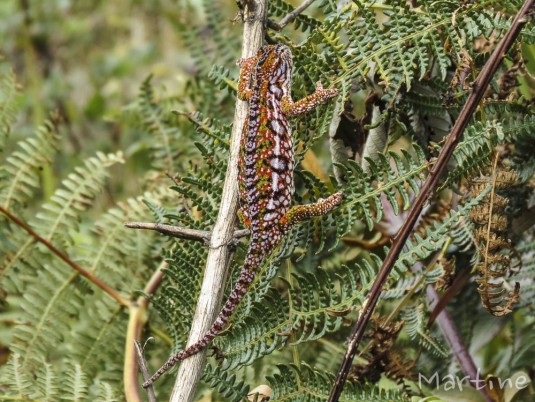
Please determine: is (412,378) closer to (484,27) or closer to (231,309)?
(231,309)

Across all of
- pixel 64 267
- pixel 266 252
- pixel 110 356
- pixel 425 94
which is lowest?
pixel 110 356

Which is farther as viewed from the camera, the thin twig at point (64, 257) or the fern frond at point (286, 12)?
the thin twig at point (64, 257)

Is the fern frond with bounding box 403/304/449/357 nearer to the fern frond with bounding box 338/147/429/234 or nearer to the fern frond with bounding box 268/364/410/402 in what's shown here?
the fern frond with bounding box 268/364/410/402

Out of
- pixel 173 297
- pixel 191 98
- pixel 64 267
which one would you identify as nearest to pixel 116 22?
pixel 191 98


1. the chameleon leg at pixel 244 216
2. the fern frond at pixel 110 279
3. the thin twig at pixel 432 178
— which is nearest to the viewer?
the thin twig at pixel 432 178

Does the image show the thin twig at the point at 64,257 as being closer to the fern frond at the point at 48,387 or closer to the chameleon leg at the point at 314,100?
the fern frond at the point at 48,387

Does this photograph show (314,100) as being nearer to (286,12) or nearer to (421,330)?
(286,12)

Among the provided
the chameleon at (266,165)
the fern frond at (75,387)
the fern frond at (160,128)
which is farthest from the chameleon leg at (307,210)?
the fern frond at (160,128)
